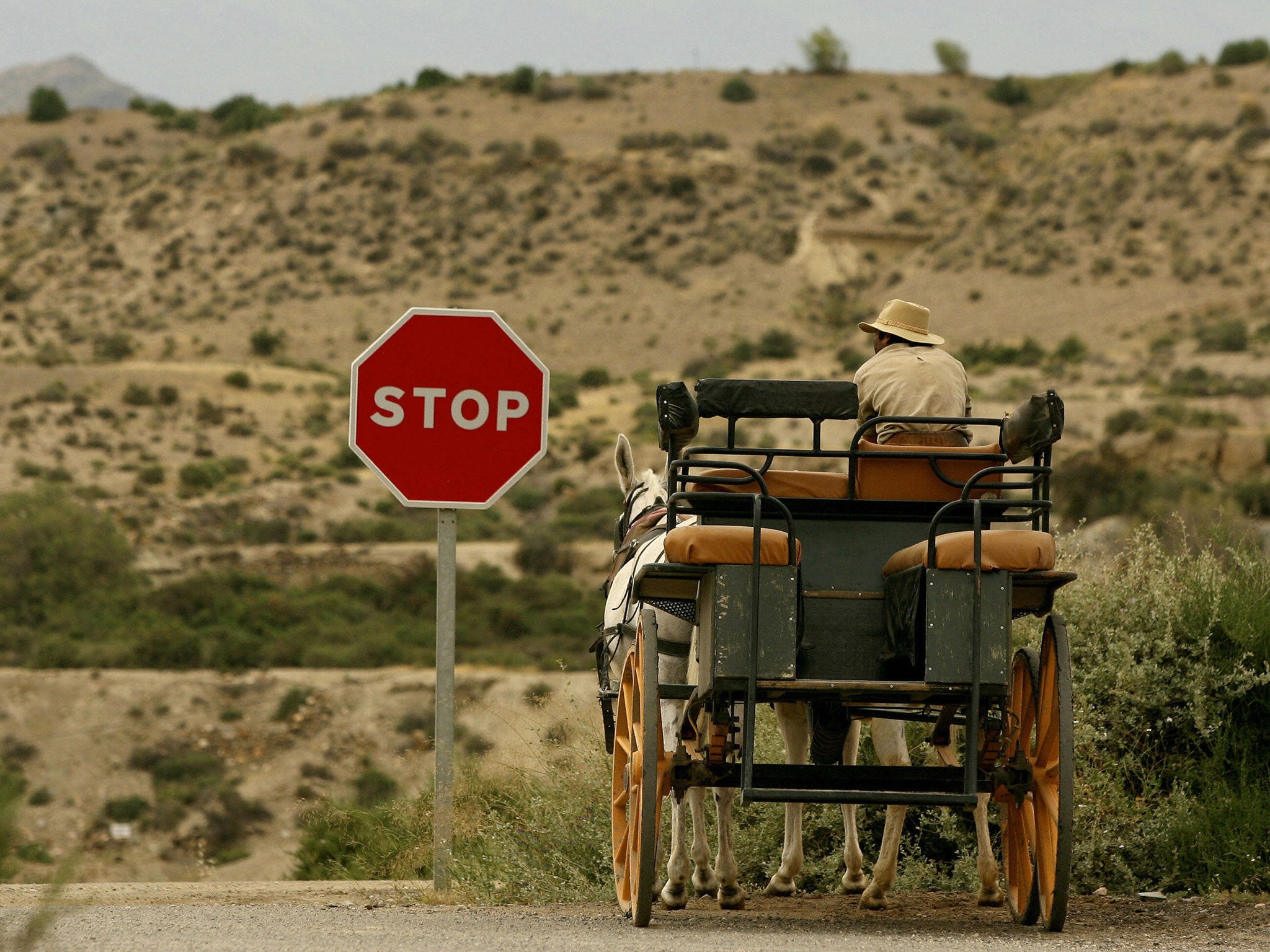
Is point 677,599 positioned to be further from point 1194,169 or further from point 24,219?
point 24,219

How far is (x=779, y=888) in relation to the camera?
799 cm

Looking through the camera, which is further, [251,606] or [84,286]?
Answer: [84,286]

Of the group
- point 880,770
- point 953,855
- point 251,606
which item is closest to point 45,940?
point 880,770

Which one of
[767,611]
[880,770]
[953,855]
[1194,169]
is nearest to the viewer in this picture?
[767,611]

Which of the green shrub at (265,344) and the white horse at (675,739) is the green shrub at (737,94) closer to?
the green shrub at (265,344)

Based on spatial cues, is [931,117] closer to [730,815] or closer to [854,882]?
[854,882]

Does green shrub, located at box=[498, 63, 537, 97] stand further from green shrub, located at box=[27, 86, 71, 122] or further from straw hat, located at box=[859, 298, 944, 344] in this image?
straw hat, located at box=[859, 298, 944, 344]

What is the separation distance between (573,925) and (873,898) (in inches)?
60.2

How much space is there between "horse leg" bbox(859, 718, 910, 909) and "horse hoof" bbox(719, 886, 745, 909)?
0.59m

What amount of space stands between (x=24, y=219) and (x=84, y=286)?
490 inches

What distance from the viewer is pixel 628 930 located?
6.25m

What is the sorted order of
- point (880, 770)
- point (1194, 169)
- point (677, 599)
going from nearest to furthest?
1. point (880, 770)
2. point (677, 599)
3. point (1194, 169)

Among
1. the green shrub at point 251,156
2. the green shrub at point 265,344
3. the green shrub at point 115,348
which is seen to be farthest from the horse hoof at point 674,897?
the green shrub at point 251,156

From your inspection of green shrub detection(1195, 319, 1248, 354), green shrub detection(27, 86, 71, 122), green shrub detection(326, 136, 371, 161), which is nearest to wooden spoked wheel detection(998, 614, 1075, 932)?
green shrub detection(1195, 319, 1248, 354)
